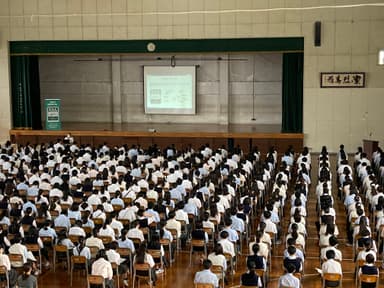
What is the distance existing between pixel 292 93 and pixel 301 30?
8.88 feet

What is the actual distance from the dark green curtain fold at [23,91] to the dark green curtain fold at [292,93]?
11.7 meters

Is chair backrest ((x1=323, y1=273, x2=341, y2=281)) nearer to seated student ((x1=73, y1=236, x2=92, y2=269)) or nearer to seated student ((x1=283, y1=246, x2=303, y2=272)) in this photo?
seated student ((x1=283, y1=246, x2=303, y2=272))

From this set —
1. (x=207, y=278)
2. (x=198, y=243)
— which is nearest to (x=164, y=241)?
(x=198, y=243)

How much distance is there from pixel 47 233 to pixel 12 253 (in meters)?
1.22

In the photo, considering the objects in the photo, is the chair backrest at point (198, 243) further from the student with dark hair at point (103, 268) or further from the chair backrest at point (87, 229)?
the student with dark hair at point (103, 268)

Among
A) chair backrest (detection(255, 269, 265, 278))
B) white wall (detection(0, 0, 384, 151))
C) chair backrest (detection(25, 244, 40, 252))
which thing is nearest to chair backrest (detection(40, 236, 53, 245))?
chair backrest (detection(25, 244, 40, 252))

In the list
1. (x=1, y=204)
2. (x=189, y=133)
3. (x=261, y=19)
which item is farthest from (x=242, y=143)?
(x=1, y=204)

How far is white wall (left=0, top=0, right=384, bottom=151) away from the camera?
25344mm

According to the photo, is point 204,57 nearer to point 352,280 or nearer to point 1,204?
point 1,204

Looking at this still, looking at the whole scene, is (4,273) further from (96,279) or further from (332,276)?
(332,276)

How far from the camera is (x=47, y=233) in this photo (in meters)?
12.3

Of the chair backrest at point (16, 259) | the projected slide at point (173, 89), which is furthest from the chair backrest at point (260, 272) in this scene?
the projected slide at point (173, 89)

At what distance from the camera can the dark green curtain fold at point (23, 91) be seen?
28.2 m

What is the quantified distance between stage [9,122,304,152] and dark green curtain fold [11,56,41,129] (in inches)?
24.2
